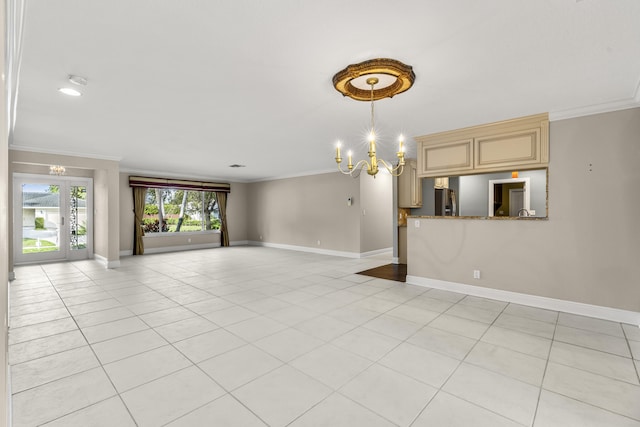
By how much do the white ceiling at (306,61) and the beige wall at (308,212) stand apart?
12.1 feet

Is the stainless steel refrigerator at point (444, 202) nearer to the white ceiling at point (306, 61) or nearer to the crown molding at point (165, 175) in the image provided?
the white ceiling at point (306, 61)

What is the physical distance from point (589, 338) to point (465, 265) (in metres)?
1.60

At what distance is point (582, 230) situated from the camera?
3.48 metres

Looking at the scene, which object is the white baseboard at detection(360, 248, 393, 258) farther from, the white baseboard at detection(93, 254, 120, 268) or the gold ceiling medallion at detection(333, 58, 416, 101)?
the white baseboard at detection(93, 254, 120, 268)

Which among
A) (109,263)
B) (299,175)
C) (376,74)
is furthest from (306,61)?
(299,175)

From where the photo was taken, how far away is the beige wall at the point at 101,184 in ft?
18.2

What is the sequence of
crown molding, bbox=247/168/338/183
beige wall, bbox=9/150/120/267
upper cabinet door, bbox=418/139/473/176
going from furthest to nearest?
crown molding, bbox=247/168/338/183 < beige wall, bbox=9/150/120/267 < upper cabinet door, bbox=418/139/473/176

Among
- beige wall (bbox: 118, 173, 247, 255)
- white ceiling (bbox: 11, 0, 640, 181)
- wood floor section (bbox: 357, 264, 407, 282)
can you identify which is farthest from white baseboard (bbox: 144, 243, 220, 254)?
wood floor section (bbox: 357, 264, 407, 282)

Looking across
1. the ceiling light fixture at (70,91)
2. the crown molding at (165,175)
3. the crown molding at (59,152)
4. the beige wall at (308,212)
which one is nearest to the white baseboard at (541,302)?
the beige wall at (308,212)

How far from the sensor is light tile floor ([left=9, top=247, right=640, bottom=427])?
71.5 inches

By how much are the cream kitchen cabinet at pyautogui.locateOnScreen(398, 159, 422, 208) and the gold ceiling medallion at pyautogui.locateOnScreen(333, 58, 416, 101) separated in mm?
4041

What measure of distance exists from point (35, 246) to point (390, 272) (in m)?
8.05

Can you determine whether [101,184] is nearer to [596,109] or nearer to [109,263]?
[109,263]

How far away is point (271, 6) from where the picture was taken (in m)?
1.78
